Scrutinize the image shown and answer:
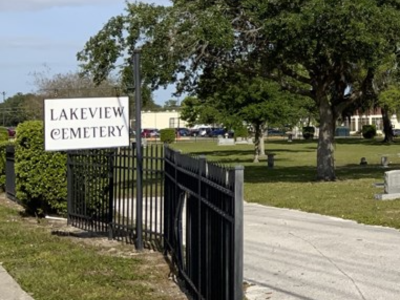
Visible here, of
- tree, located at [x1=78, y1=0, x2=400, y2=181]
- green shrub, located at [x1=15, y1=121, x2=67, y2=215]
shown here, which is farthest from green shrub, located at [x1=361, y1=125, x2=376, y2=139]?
green shrub, located at [x1=15, y1=121, x2=67, y2=215]

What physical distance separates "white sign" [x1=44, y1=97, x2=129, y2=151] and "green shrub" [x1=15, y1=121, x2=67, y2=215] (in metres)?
2.74

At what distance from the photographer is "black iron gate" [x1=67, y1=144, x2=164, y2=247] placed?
1005 centimetres

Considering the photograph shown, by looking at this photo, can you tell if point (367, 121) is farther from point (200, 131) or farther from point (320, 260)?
point (320, 260)

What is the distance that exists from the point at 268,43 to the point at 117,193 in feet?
33.2

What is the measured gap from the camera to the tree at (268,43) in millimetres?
18016

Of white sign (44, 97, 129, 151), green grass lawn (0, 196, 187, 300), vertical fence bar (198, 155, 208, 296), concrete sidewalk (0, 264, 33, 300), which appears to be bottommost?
concrete sidewalk (0, 264, 33, 300)

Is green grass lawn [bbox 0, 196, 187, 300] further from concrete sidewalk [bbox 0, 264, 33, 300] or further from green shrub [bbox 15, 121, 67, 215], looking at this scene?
green shrub [bbox 15, 121, 67, 215]

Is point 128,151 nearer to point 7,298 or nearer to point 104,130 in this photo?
point 104,130

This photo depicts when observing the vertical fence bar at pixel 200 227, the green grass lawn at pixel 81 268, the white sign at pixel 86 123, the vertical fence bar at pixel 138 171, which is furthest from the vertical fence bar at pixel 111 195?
the vertical fence bar at pixel 200 227

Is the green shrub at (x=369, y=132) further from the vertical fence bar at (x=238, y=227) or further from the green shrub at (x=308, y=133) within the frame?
the vertical fence bar at (x=238, y=227)

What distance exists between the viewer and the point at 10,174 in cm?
1800

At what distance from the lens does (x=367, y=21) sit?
18016mm

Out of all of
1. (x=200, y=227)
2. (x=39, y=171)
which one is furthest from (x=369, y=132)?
(x=200, y=227)

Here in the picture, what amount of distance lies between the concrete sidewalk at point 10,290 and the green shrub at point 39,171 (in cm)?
476
